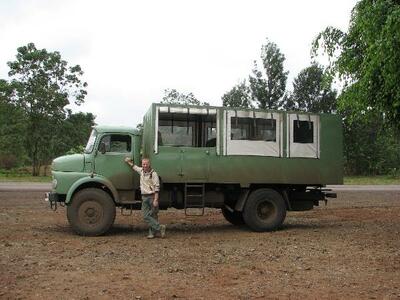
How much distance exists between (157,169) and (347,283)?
5872mm

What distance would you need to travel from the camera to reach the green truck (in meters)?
12.5

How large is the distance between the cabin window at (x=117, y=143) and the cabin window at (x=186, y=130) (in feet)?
2.91

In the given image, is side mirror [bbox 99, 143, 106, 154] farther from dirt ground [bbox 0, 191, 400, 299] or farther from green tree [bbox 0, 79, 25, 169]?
green tree [bbox 0, 79, 25, 169]

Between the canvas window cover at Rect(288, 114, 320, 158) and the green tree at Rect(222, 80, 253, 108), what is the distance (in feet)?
137

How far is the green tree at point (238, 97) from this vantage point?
185 ft

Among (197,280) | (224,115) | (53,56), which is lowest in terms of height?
(197,280)

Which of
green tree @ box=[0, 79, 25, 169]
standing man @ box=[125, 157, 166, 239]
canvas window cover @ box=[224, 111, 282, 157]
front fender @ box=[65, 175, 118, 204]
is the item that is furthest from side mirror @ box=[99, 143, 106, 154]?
green tree @ box=[0, 79, 25, 169]

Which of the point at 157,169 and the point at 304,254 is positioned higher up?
the point at 157,169

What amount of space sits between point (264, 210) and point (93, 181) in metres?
4.20

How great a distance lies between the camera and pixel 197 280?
309 inches

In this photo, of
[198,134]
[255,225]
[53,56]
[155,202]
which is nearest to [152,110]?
[198,134]

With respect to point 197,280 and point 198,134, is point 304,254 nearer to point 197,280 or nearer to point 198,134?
point 197,280

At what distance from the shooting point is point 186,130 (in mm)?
12820

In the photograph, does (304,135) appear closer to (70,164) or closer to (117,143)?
(117,143)
